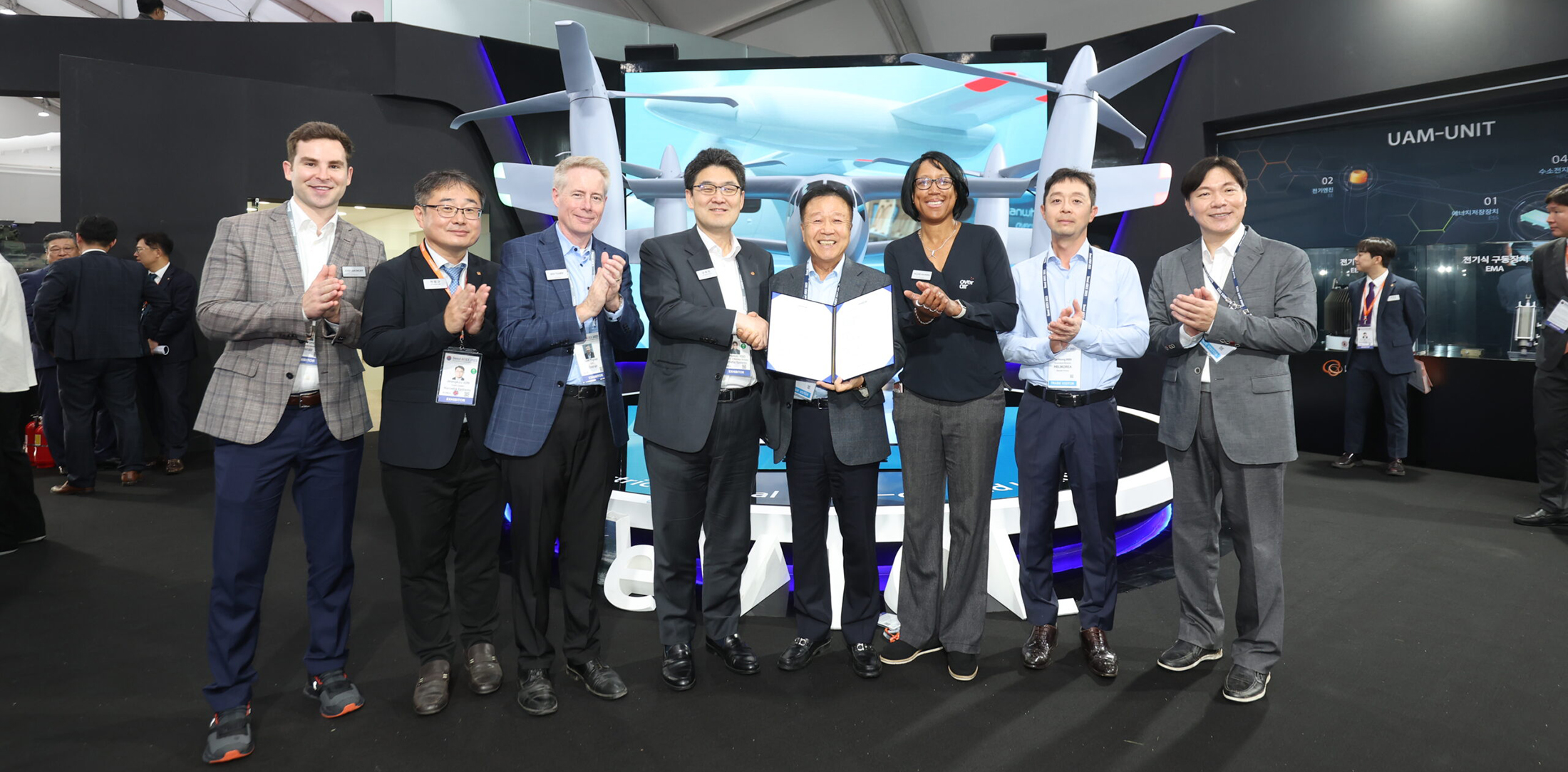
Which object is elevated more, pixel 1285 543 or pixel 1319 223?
pixel 1319 223

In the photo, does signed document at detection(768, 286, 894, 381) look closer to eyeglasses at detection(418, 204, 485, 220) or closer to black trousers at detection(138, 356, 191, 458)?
eyeglasses at detection(418, 204, 485, 220)

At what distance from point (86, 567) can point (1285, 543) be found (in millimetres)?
6250

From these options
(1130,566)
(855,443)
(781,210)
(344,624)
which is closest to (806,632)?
(855,443)

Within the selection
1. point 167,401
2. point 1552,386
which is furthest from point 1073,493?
point 167,401

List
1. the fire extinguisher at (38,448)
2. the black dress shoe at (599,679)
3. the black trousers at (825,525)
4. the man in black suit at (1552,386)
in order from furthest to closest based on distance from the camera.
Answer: the fire extinguisher at (38,448)
the man in black suit at (1552,386)
the black trousers at (825,525)
the black dress shoe at (599,679)

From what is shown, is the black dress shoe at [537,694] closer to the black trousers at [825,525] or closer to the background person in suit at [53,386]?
the black trousers at [825,525]

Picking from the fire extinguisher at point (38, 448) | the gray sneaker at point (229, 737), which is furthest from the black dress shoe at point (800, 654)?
the fire extinguisher at point (38, 448)

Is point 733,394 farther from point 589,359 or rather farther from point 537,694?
point 537,694

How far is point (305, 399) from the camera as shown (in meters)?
2.28

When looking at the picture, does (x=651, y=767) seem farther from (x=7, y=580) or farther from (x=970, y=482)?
(x=7, y=580)

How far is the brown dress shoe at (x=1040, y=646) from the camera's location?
270 centimetres

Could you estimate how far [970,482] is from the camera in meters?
2.62

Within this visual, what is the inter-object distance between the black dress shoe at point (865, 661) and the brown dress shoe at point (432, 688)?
1336mm

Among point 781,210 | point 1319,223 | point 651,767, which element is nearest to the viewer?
point 651,767
